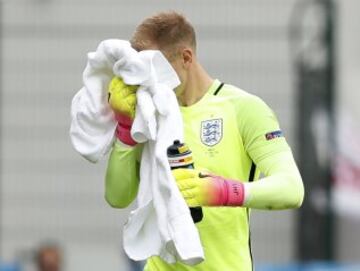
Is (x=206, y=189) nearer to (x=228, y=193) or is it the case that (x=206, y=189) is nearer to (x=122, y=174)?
(x=228, y=193)

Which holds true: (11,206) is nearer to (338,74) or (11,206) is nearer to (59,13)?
(59,13)

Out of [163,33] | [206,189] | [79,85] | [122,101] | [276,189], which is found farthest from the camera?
[79,85]

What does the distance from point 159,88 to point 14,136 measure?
22.6ft

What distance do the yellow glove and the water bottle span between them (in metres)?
0.24

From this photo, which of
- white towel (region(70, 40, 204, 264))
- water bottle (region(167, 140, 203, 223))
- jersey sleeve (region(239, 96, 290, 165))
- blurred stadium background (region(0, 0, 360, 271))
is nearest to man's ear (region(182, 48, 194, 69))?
white towel (region(70, 40, 204, 264))

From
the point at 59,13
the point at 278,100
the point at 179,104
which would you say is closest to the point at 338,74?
the point at 278,100

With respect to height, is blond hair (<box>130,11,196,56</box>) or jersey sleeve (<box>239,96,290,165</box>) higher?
blond hair (<box>130,11,196,56</box>)

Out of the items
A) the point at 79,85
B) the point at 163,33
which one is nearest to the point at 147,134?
the point at 163,33

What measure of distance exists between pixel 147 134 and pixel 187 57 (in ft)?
1.24

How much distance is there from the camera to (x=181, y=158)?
540 cm

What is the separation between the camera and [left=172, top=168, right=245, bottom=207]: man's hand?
209 inches

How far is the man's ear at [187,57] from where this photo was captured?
18.8ft

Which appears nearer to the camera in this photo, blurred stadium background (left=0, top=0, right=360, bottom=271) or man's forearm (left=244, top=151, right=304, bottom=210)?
man's forearm (left=244, top=151, right=304, bottom=210)

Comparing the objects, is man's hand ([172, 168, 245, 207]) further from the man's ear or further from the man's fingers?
the man's ear
